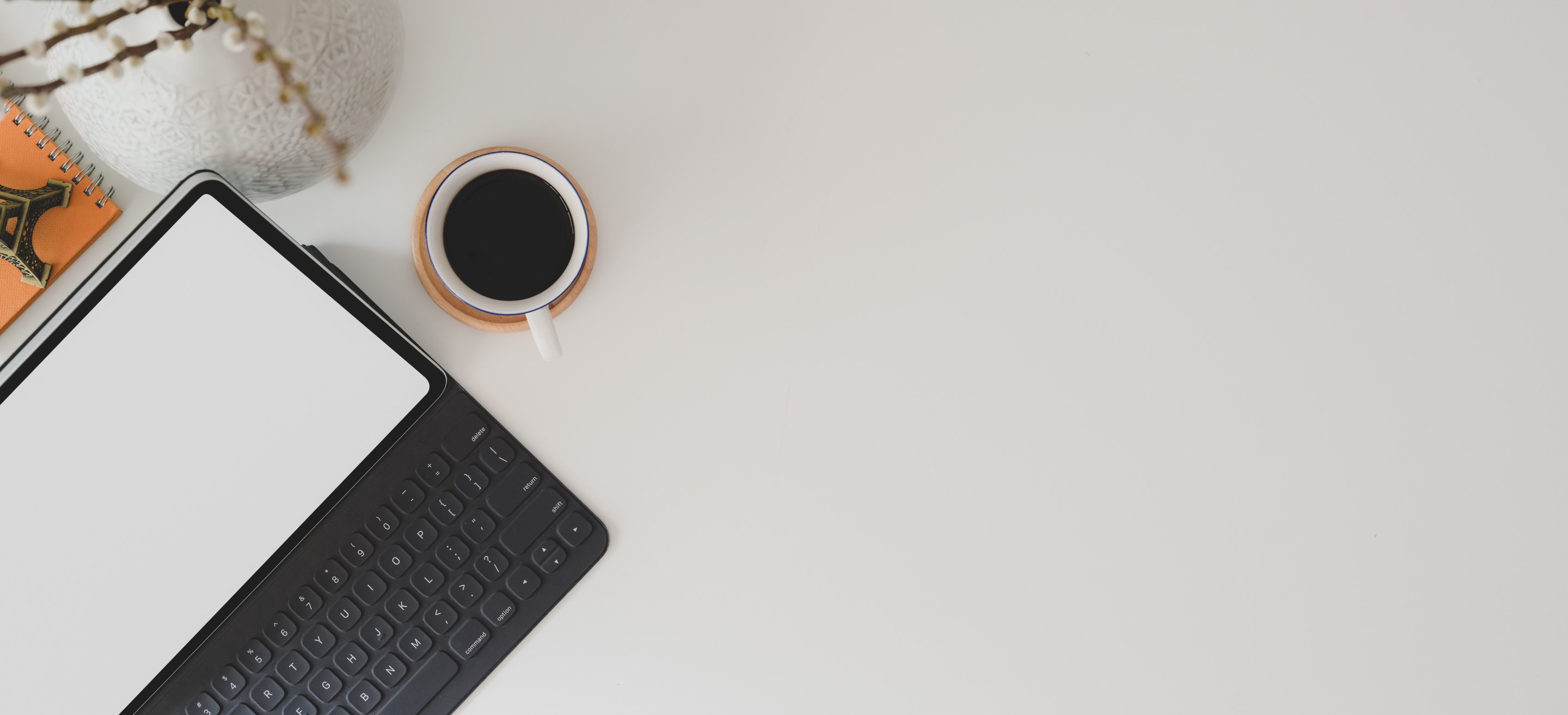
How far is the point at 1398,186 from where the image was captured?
0.75 metres

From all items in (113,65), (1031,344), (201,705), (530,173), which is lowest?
(201,705)

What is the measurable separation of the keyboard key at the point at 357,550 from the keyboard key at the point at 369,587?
0.01m

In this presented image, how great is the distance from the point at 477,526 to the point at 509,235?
221 mm

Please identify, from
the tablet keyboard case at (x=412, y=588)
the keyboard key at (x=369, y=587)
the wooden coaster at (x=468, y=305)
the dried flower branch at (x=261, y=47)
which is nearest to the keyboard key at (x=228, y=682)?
the tablet keyboard case at (x=412, y=588)

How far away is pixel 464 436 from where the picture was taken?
0.67 m

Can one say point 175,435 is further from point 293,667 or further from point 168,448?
point 293,667

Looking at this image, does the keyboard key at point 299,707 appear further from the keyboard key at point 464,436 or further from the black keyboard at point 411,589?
the keyboard key at point 464,436

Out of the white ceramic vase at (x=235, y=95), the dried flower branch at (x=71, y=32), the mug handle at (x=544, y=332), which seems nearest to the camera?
the dried flower branch at (x=71, y=32)

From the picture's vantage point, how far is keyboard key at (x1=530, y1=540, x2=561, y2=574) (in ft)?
2.23

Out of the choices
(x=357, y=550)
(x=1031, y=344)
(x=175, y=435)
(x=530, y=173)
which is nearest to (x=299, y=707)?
(x=357, y=550)

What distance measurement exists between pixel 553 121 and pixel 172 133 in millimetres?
253

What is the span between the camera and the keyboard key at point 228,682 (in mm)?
657

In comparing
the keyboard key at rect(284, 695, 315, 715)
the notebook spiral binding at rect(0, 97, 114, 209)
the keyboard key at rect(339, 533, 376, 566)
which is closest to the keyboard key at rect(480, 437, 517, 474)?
the keyboard key at rect(339, 533, 376, 566)

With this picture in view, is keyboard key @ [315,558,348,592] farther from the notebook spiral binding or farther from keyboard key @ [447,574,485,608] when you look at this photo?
the notebook spiral binding
